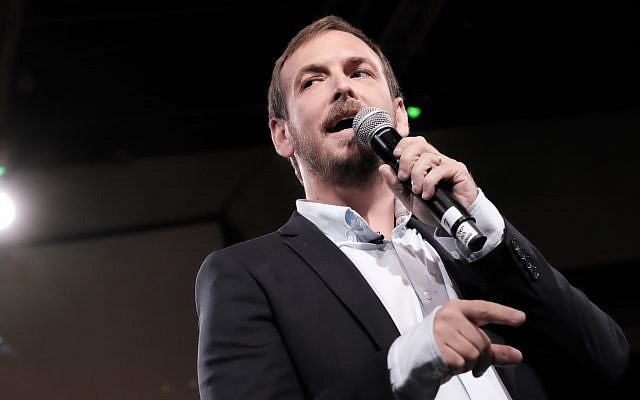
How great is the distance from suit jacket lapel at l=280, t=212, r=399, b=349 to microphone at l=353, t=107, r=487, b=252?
177mm

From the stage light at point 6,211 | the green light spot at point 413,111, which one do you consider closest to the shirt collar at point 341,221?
the green light spot at point 413,111

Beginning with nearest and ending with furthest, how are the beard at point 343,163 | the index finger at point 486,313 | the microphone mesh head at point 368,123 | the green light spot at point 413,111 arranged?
the index finger at point 486,313 → the microphone mesh head at point 368,123 → the beard at point 343,163 → the green light spot at point 413,111

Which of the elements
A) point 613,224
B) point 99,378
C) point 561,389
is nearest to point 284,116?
point 561,389

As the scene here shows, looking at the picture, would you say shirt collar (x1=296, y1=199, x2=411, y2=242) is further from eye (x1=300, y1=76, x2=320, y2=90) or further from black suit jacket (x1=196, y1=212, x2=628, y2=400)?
eye (x1=300, y1=76, x2=320, y2=90)

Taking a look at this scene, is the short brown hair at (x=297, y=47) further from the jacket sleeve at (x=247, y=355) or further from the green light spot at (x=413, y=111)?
the green light spot at (x=413, y=111)

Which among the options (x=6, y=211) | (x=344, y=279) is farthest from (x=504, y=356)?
(x=6, y=211)

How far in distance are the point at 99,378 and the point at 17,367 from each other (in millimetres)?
417

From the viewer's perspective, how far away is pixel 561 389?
1389 millimetres

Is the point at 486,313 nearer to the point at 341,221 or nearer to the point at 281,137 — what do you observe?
the point at 341,221

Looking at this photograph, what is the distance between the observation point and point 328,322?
1210 millimetres

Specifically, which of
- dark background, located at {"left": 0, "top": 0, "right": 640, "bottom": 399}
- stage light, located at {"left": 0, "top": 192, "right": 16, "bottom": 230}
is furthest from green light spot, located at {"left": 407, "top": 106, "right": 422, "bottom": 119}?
stage light, located at {"left": 0, "top": 192, "right": 16, "bottom": 230}

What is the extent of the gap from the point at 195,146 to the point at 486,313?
3.83 meters

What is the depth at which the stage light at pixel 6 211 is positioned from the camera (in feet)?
13.6

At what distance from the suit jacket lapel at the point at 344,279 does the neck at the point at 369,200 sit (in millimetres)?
153
